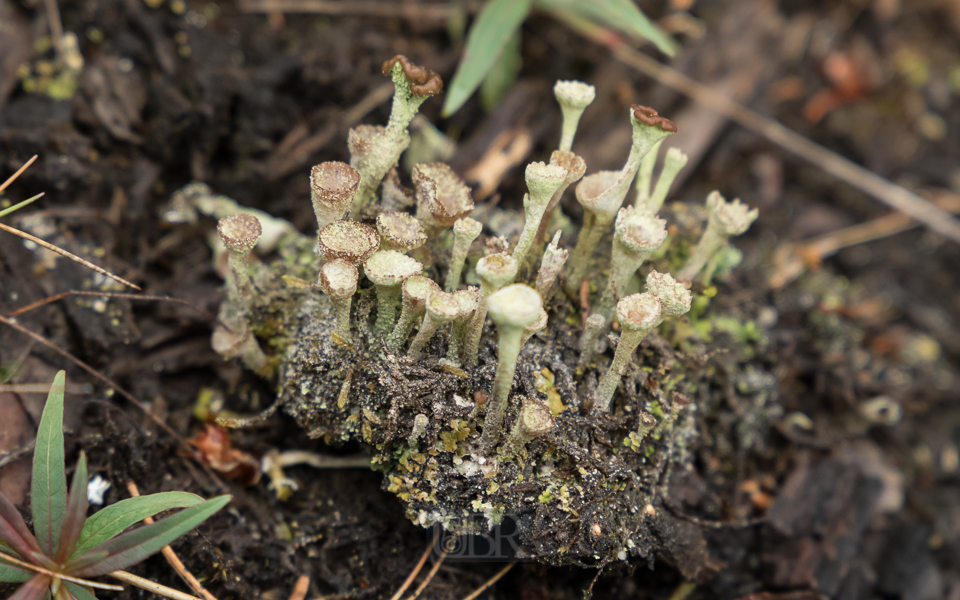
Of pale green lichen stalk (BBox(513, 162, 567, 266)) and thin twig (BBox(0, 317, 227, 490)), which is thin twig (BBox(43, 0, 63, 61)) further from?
pale green lichen stalk (BBox(513, 162, 567, 266))

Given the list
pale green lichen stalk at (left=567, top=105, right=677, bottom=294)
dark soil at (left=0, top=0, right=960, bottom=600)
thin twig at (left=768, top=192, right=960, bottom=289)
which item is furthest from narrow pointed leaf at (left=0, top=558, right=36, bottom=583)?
thin twig at (left=768, top=192, right=960, bottom=289)

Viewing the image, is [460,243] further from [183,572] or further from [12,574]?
[12,574]

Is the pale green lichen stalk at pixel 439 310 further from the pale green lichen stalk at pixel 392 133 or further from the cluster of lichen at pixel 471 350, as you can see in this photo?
the pale green lichen stalk at pixel 392 133

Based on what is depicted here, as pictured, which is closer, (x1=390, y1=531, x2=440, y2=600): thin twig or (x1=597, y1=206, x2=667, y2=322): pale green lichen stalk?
(x1=597, y1=206, x2=667, y2=322): pale green lichen stalk

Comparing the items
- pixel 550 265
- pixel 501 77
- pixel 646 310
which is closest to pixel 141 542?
pixel 550 265

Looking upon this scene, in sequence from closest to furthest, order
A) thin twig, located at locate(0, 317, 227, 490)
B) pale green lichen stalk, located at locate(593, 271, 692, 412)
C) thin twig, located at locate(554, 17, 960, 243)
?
pale green lichen stalk, located at locate(593, 271, 692, 412), thin twig, located at locate(0, 317, 227, 490), thin twig, located at locate(554, 17, 960, 243)

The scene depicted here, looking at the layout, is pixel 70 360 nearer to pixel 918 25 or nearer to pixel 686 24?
pixel 686 24

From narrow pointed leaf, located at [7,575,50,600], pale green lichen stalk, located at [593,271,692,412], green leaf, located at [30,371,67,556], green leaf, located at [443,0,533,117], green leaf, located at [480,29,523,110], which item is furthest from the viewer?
green leaf, located at [480,29,523,110]
